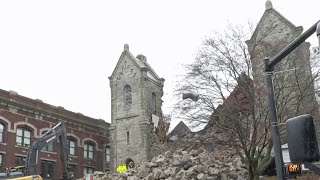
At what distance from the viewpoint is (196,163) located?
28.5 meters

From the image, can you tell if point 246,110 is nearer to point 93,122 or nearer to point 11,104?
point 11,104

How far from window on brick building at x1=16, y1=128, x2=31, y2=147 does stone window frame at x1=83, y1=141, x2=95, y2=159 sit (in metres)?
8.68

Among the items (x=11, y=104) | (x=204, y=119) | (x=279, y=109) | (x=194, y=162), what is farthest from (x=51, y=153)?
(x=279, y=109)

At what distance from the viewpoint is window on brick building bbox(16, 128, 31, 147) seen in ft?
135

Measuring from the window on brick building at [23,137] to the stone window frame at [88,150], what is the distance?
8677mm

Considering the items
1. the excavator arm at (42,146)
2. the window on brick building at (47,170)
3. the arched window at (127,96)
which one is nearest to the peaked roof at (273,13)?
the excavator arm at (42,146)

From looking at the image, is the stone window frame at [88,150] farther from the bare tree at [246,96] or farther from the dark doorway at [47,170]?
the bare tree at [246,96]

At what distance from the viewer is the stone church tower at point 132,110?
48250mm

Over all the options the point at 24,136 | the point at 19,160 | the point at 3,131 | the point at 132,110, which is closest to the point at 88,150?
the point at 132,110

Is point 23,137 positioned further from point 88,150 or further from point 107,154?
point 107,154

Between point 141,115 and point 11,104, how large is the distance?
14.3 metres

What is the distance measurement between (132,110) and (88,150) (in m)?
7.02

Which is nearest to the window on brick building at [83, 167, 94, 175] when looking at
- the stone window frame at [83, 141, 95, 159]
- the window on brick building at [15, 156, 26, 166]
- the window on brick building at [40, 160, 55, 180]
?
the stone window frame at [83, 141, 95, 159]

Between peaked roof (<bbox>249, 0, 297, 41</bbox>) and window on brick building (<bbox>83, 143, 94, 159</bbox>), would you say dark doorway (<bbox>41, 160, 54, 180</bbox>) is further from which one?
peaked roof (<bbox>249, 0, 297, 41</bbox>)
